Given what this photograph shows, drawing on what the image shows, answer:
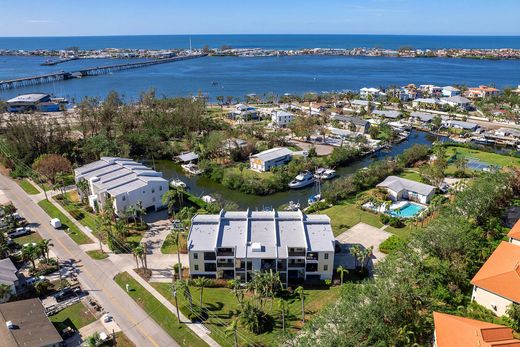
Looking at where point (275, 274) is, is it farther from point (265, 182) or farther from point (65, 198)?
point (65, 198)

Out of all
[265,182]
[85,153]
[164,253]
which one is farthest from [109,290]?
[85,153]

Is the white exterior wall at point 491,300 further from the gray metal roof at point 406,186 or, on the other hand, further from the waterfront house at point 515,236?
the gray metal roof at point 406,186

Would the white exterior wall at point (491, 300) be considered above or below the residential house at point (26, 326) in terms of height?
above

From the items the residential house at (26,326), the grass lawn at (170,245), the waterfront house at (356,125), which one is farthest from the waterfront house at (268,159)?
the residential house at (26,326)

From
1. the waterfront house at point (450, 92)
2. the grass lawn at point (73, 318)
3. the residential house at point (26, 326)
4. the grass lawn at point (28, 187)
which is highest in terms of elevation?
the waterfront house at point (450, 92)

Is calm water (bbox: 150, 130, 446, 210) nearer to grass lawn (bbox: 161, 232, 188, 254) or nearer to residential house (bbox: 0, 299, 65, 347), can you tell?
grass lawn (bbox: 161, 232, 188, 254)

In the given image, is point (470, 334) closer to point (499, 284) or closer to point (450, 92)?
point (499, 284)
